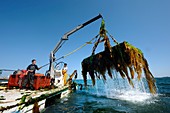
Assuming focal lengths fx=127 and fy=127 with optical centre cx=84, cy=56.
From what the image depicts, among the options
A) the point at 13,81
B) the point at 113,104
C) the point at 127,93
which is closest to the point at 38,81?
the point at 13,81

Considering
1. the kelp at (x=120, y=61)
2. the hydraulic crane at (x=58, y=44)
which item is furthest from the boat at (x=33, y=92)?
the kelp at (x=120, y=61)

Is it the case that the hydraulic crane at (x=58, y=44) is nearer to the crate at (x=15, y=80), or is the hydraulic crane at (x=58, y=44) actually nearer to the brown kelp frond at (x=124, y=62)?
the crate at (x=15, y=80)

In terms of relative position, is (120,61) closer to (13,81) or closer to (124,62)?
(124,62)

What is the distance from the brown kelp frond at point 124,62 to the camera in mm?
5738

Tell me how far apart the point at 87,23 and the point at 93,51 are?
6817 mm

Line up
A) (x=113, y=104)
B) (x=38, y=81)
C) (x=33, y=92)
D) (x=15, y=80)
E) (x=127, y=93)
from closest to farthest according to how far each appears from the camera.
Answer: (x=33, y=92) < (x=38, y=81) < (x=15, y=80) < (x=113, y=104) < (x=127, y=93)

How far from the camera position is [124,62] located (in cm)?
598

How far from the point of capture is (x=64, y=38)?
13.7m

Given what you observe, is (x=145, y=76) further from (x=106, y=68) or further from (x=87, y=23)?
(x=87, y=23)

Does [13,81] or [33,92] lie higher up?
[13,81]

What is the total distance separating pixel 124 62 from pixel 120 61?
187 mm

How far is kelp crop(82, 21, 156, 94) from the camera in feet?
18.9

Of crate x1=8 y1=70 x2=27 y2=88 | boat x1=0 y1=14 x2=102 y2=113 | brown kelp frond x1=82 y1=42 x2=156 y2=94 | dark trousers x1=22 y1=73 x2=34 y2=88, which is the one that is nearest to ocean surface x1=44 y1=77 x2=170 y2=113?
brown kelp frond x1=82 y1=42 x2=156 y2=94

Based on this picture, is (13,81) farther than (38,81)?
Yes
